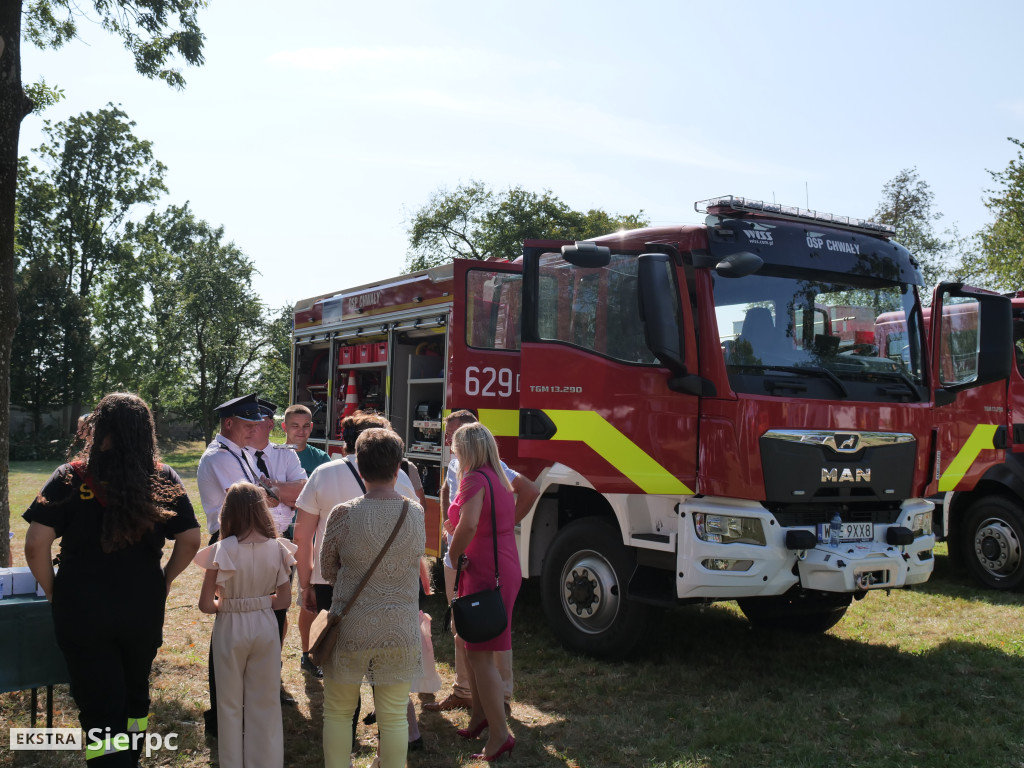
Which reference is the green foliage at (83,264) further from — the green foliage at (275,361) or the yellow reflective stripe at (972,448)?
the yellow reflective stripe at (972,448)

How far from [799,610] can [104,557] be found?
4510 millimetres

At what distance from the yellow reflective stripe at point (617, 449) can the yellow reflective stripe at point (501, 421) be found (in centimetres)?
86

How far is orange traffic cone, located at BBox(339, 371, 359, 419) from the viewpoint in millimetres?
9148

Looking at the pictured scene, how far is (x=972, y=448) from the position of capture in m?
8.05

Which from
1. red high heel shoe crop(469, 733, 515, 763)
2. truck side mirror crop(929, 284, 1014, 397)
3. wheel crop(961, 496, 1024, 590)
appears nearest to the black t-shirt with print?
red high heel shoe crop(469, 733, 515, 763)

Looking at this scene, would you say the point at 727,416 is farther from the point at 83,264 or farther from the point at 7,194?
the point at 83,264

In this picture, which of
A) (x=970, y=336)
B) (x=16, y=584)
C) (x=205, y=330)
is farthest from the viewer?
(x=205, y=330)

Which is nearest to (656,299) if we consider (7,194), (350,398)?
(7,194)

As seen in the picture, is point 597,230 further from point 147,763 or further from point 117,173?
point 147,763

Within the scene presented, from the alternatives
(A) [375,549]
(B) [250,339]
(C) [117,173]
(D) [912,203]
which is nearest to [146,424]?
(A) [375,549]

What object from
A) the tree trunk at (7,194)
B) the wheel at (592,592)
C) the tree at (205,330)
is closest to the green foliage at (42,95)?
the tree trunk at (7,194)

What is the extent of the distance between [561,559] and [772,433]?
1.86m

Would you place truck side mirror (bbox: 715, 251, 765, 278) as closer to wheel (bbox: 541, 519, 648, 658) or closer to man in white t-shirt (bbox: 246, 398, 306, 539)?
wheel (bbox: 541, 519, 648, 658)

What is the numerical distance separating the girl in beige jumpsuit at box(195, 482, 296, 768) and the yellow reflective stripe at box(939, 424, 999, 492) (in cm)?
586
